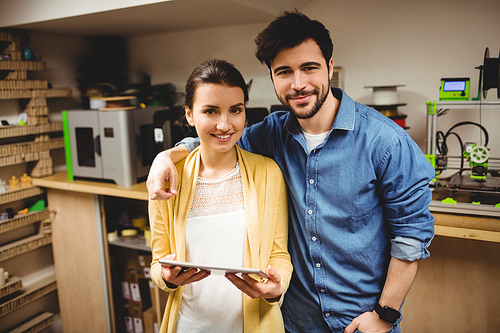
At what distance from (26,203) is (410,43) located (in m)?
2.50

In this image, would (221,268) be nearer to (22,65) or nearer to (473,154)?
(473,154)

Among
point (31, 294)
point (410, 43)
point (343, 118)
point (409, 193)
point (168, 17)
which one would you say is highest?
point (168, 17)

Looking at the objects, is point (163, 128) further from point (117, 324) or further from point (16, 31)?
point (117, 324)

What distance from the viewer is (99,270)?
2.38 metres

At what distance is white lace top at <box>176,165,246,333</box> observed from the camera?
1199mm

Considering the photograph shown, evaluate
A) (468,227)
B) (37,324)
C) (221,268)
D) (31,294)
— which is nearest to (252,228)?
(221,268)

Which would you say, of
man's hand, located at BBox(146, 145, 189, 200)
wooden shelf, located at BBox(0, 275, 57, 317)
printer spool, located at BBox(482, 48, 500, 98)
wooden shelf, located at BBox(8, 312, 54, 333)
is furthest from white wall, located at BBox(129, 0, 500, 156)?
wooden shelf, located at BBox(8, 312, 54, 333)

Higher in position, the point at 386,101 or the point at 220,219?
the point at 386,101

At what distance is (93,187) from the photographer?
2180 millimetres

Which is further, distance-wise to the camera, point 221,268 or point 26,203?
point 26,203

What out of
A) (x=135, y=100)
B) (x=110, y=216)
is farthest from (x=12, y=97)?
(x=110, y=216)

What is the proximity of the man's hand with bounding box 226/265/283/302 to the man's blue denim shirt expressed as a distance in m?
0.21

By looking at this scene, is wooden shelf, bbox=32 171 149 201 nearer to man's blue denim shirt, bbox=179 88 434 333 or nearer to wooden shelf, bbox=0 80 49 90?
wooden shelf, bbox=0 80 49 90

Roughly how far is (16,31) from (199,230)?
6.48ft
